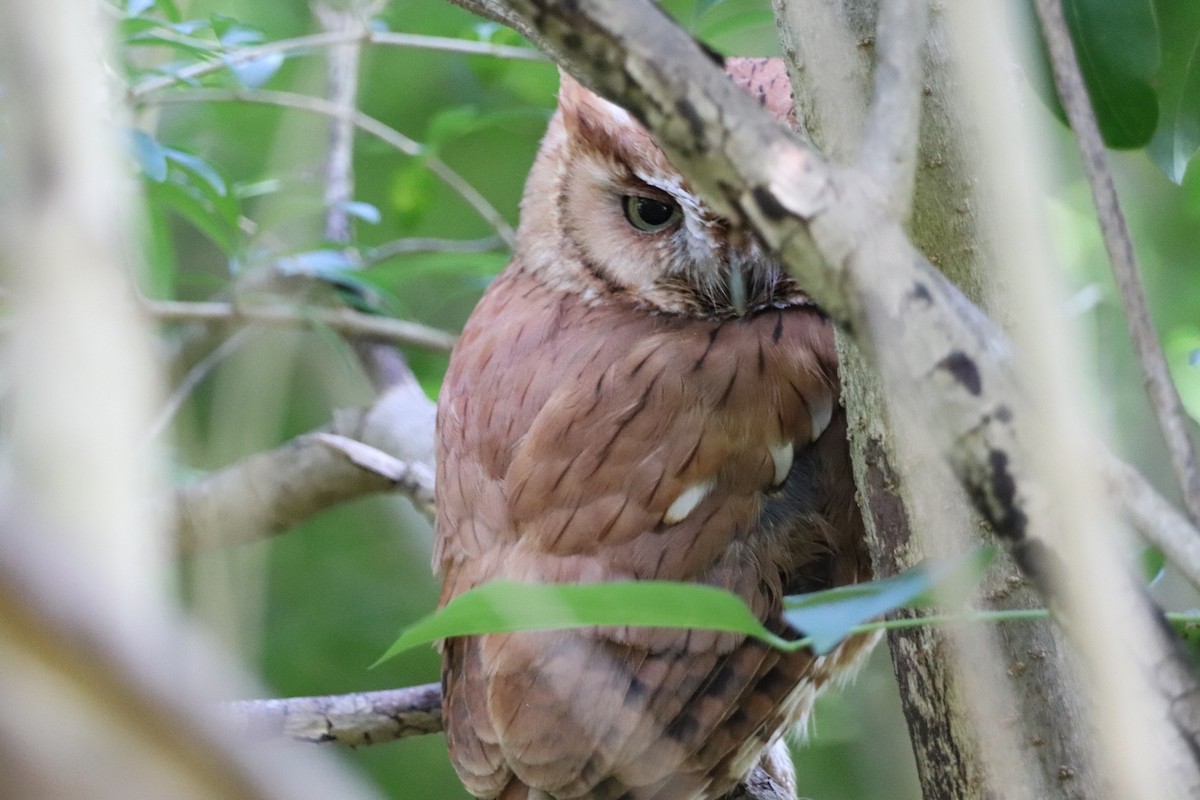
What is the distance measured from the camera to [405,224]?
2385 mm

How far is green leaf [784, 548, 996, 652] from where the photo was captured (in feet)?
1.93

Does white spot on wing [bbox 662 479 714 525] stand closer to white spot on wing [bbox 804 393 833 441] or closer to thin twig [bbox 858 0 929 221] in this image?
white spot on wing [bbox 804 393 833 441]

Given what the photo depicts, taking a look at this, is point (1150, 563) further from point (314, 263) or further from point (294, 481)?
point (294, 481)

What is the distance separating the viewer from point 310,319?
2088mm

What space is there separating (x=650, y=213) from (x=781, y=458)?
0.54 meters

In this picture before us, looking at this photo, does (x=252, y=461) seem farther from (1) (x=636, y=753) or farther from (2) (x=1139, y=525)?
(2) (x=1139, y=525)

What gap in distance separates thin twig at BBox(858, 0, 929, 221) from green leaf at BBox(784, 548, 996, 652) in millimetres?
189

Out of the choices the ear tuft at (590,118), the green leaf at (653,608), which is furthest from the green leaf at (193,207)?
the green leaf at (653,608)

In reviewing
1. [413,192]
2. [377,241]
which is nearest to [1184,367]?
[413,192]

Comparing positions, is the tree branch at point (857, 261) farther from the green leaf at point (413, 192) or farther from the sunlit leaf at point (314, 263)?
the green leaf at point (413, 192)

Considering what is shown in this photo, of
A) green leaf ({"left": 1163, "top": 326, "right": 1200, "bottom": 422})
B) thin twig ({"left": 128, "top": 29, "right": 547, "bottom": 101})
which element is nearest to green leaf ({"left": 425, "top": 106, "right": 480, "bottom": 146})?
thin twig ({"left": 128, "top": 29, "right": 547, "bottom": 101})

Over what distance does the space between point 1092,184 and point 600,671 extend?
0.82m

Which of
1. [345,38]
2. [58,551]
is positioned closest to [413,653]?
[345,38]

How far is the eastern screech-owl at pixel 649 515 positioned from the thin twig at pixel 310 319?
2.22ft
